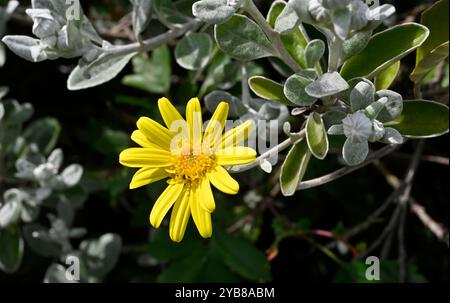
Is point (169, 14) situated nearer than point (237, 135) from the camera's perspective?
No

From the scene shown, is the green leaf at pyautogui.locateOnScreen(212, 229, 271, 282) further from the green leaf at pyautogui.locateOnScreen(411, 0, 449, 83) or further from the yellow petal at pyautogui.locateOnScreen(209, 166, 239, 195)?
the green leaf at pyautogui.locateOnScreen(411, 0, 449, 83)

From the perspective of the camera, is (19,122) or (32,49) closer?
(32,49)

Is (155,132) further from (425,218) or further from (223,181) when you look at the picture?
(425,218)

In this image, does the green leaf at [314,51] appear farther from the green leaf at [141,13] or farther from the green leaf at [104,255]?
the green leaf at [104,255]

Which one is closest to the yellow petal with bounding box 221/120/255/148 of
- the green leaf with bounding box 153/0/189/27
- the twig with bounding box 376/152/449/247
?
the green leaf with bounding box 153/0/189/27

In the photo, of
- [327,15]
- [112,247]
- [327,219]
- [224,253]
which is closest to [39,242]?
[112,247]

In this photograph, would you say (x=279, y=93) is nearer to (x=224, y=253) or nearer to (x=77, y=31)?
(x=77, y=31)

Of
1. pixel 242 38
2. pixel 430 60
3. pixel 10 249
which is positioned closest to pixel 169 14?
pixel 242 38
